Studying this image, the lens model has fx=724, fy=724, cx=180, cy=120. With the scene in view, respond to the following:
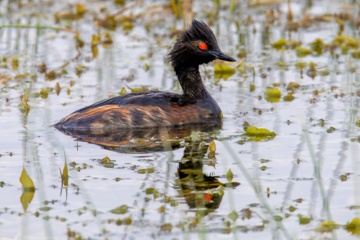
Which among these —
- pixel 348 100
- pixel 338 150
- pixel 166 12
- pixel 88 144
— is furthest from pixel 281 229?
pixel 166 12

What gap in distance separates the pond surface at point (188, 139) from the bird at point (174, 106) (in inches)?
11.0

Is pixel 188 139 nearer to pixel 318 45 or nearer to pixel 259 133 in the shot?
pixel 259 133

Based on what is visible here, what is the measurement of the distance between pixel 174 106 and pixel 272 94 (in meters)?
2.01

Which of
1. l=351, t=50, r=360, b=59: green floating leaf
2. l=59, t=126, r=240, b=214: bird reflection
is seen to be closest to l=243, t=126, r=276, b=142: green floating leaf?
l=59, t=126, r=240, b=214: bird reflection

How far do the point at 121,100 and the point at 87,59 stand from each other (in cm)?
452

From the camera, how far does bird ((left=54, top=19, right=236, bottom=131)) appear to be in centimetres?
1005

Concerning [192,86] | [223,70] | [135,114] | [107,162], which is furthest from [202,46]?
[223,70]

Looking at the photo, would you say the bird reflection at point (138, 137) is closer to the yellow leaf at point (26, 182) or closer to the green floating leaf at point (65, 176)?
the green floating leaf at point (65, 176)

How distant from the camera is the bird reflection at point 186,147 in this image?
7254mm

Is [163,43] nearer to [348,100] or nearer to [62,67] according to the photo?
[62,67]

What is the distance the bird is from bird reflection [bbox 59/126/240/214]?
14 centimetres

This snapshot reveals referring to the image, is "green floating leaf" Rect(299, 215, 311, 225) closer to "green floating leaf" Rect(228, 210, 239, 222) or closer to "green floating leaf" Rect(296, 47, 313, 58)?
"green floating leaf" Rect(228, 210, 239, 222)

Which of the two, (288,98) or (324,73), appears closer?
(288,98)

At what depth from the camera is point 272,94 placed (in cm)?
1156
